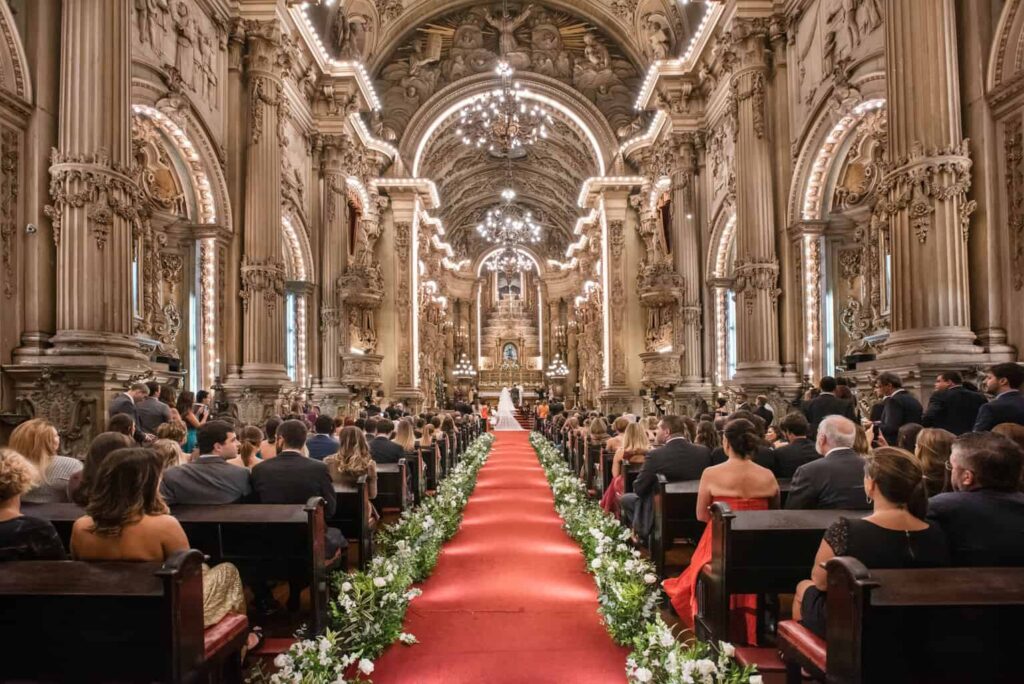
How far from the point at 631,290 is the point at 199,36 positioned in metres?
16.3

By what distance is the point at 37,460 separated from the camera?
178 inches

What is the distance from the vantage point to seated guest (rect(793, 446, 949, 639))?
2.98m

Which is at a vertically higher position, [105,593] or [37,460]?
[37,460]

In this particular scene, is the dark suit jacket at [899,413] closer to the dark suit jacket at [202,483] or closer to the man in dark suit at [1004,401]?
the man in dark suit at [1004,401]

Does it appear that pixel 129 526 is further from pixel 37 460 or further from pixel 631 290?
pixel 631 290

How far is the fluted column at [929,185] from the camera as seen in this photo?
8742 mm

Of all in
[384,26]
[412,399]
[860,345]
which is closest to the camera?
[860,345]

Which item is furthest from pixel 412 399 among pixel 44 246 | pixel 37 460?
pixel 37 460

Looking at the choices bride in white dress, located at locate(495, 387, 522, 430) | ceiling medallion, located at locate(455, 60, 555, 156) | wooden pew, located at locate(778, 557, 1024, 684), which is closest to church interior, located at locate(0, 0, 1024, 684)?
wooden pew, located at locate(778, 557, 1024, 684)

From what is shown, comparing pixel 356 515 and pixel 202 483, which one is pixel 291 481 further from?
pixel 356 515

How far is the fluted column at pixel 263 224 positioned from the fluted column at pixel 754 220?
846 cm

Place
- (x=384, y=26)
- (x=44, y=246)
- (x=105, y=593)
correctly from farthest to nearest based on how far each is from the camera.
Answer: (x=384, y=26)
(x=44, y=246)
(x=105, y=593)

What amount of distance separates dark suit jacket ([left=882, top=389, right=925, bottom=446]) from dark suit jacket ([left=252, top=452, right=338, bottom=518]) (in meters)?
5.18

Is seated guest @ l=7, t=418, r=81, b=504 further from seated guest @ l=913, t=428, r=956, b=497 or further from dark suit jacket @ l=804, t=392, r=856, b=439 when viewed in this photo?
dark suit jacket @ l=804, t=392, r=856, b=439
